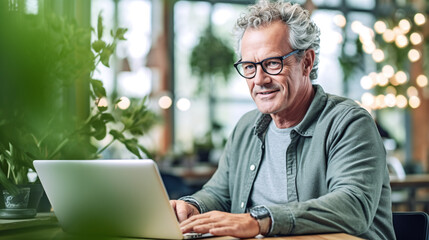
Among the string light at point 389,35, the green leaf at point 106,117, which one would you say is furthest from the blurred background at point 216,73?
the green leaf at point 106,117

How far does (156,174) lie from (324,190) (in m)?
0.74

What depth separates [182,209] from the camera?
5.48 ft

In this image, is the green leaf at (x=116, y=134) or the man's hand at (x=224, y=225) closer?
the man's hand at (x=224, y=225)

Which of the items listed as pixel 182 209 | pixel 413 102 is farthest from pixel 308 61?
pixel 413 102

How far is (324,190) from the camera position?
66.4 inches

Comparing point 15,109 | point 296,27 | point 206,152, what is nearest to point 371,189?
point 296,27

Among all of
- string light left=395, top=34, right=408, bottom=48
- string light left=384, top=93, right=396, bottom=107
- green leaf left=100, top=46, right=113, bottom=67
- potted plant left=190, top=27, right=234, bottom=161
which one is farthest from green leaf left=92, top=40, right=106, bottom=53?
potted plant left=190, top=27, right=234, bottom=161

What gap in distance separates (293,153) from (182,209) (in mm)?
435

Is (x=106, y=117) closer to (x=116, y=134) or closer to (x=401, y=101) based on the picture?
(x=116, y=134)

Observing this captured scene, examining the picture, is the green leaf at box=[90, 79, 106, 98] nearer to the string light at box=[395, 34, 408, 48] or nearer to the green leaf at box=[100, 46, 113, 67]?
the green leaf at box=[100, 46, 113, 67]

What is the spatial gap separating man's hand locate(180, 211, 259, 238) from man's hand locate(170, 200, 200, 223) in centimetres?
32

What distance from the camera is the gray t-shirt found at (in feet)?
5.91

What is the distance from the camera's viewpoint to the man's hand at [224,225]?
1267 millimetres

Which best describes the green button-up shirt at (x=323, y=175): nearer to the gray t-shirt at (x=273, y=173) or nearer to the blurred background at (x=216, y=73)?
the gray t-shirt at (x=273, y=173)
